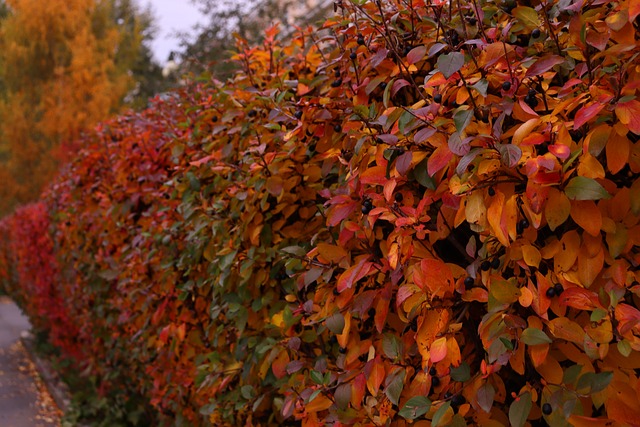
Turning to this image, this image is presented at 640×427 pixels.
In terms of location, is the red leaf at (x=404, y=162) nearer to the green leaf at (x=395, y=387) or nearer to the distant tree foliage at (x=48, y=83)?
the green leaf at (x=395, y=387)

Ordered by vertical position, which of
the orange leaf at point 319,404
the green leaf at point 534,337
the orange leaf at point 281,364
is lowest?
the orange leaf at point 281,364

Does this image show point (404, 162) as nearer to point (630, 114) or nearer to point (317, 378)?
point (630, 114)

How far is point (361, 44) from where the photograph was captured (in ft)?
6.69

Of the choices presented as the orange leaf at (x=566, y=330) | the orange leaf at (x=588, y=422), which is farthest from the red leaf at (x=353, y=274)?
the orange leaf at (x=588, y=422)

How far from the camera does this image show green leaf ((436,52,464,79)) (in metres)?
1.56

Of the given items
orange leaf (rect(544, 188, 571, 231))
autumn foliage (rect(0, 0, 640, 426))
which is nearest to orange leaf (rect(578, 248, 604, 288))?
autumn foliage (rect(0, 0, 640, 426))

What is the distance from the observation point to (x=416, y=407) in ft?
5.29

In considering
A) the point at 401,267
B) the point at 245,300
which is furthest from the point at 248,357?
the point at 401,267

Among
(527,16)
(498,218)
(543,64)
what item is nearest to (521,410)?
(498,218)

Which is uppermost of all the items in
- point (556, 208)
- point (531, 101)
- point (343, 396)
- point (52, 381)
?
point (531, 101)

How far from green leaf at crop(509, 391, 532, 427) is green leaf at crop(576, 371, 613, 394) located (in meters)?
0.12

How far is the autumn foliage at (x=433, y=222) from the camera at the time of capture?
1.41m

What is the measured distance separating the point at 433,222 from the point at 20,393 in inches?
268

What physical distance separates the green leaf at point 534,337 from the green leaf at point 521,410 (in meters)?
0.16
